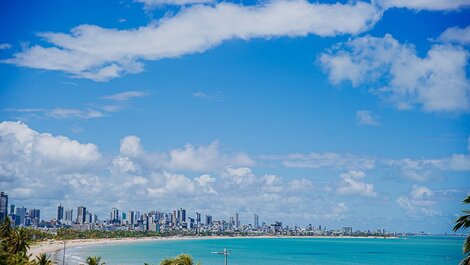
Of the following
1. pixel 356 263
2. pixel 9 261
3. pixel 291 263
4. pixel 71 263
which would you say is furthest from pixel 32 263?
pixel 356 263

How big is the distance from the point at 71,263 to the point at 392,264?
98.2 metres

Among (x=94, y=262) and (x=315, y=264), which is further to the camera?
(x=315, y=264)

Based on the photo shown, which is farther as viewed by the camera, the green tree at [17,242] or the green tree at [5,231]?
the green tree at [5,231]

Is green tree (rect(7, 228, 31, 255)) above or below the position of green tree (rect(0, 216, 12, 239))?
below

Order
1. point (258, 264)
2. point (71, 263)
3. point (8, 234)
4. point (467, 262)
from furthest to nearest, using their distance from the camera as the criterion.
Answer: point (258, 264) < point (71, 263) < point (8, 234) < point (467, 262)

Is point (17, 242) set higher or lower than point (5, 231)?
lower

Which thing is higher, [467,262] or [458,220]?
[458,220]

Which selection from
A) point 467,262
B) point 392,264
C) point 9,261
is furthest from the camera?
point 392,264

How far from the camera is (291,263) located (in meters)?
160

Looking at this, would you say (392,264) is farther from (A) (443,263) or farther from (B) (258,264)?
(B) (258,264)

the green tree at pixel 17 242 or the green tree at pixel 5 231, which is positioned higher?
the green tree at pixel 5 231

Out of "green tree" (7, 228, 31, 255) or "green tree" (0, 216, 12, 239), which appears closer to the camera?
"green tree" (7, 228, 31, 255)

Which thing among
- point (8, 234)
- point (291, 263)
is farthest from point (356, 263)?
point (8, 234)

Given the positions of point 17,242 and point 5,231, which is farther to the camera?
point 5,231
